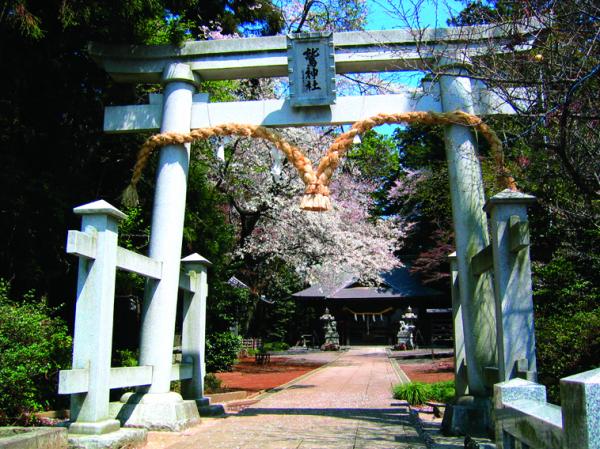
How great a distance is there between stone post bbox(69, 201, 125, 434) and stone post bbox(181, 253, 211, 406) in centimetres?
234

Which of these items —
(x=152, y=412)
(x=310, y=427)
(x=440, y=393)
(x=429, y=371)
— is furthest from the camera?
(x=429, y=371)

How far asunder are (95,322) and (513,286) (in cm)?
380

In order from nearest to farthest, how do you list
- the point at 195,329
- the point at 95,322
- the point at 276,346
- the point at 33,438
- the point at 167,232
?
the point at 33,438, the point at 95,322, the point at 167,232, the point at 195,329, the point at 276,346

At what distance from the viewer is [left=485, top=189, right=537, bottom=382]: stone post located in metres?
4.82

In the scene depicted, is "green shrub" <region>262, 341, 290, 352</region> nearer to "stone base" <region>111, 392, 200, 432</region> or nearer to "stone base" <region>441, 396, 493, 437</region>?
"stone base" <region>111, 392, 200, 432</region>

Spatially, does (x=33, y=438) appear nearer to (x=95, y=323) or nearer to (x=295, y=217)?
(x=95, y=323)

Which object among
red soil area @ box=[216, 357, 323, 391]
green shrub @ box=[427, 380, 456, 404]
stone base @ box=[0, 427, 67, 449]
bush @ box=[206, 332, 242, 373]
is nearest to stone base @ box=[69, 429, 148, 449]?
stone base @ box=[0, 427, 67, 449]

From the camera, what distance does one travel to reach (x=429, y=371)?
15359mm

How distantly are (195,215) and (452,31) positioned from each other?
6.32 meters

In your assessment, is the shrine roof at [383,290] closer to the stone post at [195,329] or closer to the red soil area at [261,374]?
the red soil area at [261,374]

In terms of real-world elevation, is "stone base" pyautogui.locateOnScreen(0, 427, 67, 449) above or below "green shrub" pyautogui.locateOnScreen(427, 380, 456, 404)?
above

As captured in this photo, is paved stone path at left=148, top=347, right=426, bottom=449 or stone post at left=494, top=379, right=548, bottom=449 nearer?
stone post at left=494, top=379, right=548, bottom=449

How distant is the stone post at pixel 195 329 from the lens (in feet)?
24.7

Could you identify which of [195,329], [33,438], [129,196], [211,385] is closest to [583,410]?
[33,438]
